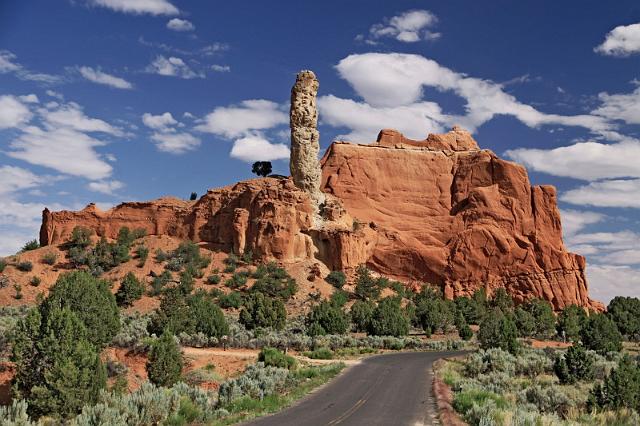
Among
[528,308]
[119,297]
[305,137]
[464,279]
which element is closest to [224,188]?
[305,137]

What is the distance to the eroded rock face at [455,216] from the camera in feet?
253

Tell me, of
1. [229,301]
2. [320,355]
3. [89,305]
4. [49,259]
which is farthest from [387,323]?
[49,259]

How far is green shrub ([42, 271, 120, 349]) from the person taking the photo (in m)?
27.1

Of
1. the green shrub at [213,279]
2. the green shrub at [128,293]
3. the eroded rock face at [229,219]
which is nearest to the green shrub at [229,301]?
the green shrub at [213,279]

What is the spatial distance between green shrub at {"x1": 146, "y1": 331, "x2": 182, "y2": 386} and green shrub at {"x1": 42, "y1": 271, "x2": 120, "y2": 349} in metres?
4.05

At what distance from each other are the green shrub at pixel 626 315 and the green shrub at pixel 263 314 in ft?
138

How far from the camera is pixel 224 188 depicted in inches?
3145

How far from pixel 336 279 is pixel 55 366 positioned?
50.5m

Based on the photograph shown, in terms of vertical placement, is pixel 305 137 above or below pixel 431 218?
above

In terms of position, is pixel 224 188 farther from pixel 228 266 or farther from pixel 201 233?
pixel 228 266

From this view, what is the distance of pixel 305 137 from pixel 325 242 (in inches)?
586

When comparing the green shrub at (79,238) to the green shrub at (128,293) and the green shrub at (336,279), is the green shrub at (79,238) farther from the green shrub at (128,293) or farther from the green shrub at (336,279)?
the green shrub at (336,279)

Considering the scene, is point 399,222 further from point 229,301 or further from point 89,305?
point 89,305

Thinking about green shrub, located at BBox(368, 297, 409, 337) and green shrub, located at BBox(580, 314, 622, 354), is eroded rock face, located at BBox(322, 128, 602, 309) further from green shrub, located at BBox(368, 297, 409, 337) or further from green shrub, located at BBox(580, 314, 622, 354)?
green shrub, located at BBox(580, 314, 622, 354)
